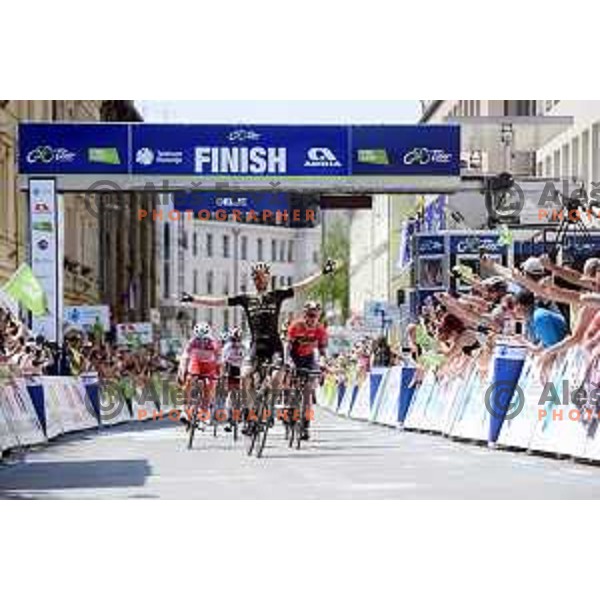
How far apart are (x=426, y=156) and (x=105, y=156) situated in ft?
15.1

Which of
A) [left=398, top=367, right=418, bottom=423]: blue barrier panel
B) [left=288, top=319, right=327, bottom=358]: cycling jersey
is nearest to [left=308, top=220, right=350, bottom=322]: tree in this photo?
[left=398, top=367, right=418, bottom=423]: blue barrier panel

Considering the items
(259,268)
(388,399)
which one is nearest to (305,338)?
(259,268)

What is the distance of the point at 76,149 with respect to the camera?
28.4m

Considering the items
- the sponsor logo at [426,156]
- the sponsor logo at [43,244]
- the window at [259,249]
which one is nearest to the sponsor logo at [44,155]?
the sponsor logo at [43,244]

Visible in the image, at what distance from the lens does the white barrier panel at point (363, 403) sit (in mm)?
38594

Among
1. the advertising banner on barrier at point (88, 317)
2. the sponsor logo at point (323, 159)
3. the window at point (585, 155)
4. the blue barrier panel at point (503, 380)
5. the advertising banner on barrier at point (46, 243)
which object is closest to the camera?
the blue barrier panel at point (503, 380)

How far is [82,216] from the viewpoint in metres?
34.7

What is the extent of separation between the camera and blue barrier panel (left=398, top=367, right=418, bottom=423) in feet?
95.9

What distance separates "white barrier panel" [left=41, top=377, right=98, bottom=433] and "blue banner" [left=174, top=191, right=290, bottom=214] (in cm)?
316

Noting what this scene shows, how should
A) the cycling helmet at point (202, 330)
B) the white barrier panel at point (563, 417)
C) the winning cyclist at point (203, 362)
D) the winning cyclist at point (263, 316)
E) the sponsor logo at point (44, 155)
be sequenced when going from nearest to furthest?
the white barrier panel at point (563, 417)
the winning cyclist at point (263, 316)
the winning cyclist at point (203, 362)
the cycling helmet at point (202, 330)
the sponsor logo at point (44, 155)

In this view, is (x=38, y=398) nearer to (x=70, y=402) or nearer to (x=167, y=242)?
(x=70, y=402)

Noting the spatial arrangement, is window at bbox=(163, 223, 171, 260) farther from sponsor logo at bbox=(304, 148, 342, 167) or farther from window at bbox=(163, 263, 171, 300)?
sponsor logo at bbox=(304, 148, 342, 167)

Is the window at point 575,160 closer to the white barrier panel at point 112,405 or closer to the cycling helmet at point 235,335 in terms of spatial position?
the cycling helmet at point 235,335

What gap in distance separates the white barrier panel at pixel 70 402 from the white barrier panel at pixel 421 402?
198 inches
